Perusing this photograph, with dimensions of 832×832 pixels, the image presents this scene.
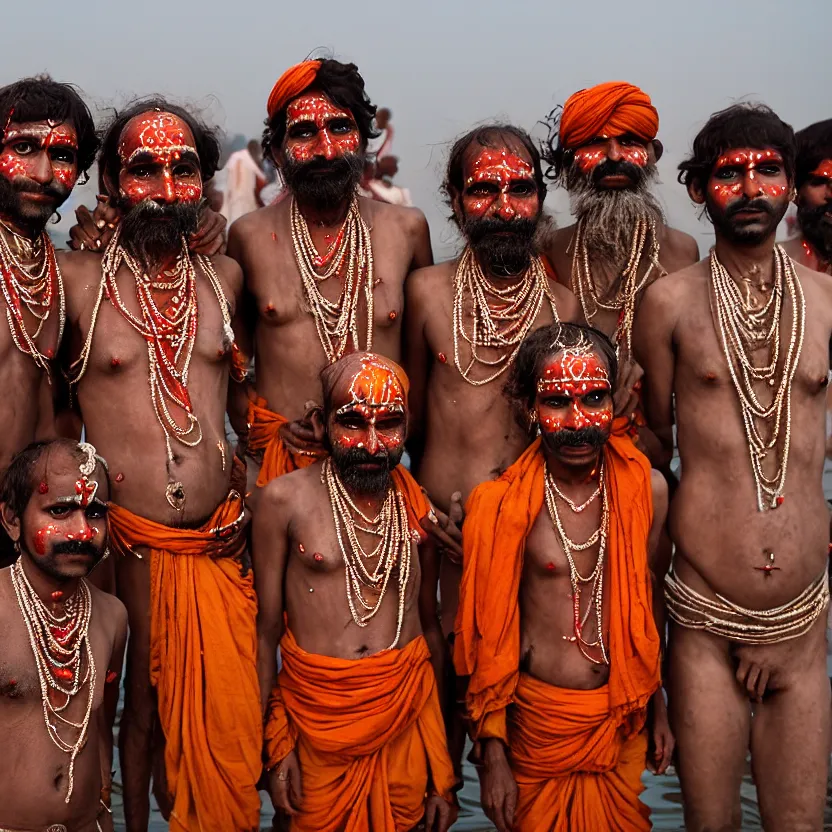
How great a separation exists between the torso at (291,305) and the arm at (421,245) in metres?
0.05

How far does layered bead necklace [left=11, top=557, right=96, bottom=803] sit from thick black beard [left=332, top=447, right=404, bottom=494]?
0.81m

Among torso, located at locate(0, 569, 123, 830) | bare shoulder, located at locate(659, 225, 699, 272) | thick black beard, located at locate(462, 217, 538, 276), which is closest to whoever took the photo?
torso, located at locate(0, 569, 123, 830)

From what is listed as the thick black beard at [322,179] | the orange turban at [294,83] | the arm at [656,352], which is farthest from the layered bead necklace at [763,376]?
the orange turban at [294,83]

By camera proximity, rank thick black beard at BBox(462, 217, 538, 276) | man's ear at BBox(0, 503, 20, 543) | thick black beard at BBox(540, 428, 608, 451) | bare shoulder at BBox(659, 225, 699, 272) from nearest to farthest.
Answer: man's ear at BBox(0, 503, 20, 543) < thick black beard at BBox(540, 428, 608, 451) < thick black beard at BBox(462, 217, 538, 276) < bare shoulder at BBox(659, 225, 699, 272)

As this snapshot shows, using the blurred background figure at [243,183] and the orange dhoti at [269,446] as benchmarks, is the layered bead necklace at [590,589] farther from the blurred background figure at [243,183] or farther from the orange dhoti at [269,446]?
the blurred background figure at [243,183]

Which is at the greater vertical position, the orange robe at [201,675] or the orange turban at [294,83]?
the orange turban at [294,83]

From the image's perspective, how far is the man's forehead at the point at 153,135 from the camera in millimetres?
4207

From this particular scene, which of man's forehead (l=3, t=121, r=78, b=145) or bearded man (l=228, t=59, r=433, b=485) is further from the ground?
man's forehead (l=3, t=121, r=78, b=145)

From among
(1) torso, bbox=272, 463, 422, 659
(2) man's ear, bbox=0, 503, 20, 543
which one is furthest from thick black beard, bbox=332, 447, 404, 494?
(2) man's ear, bbox=0, 503, 20, 543

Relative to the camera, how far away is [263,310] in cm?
453

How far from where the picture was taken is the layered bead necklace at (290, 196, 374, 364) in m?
4.50

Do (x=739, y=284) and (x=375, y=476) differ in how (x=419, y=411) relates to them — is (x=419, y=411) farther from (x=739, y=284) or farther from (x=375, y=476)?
(x=739, y=284)

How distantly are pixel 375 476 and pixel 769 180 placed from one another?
1.48 metres

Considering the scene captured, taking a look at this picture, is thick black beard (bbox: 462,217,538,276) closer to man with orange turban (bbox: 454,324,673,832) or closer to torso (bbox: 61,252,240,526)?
man with orange turban (bbox: 454,324,673,832)
